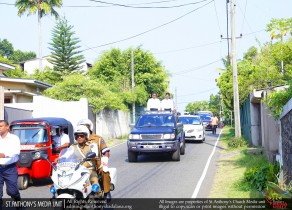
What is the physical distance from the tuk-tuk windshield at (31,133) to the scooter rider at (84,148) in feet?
17.0

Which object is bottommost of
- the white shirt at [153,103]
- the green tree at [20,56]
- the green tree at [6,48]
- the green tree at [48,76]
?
the white shirt at [153,103]

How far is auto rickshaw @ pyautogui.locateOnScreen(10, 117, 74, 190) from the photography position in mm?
12656

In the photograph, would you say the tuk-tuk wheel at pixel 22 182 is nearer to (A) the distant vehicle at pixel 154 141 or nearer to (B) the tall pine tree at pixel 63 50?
(A) the distant vehicle at pixel 154 141

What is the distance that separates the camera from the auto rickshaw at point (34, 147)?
12.7 metres

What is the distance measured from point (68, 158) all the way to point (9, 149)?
184 cm

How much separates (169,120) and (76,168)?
38.9 feet

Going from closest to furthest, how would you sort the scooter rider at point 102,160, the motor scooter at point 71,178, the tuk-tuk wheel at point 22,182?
the motor scooter at point 71,178, the scooter rider at point 102,160, the tuk-tuk wheel at point 22,182

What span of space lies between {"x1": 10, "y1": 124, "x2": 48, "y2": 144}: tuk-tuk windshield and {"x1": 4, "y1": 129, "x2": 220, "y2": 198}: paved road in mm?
1264

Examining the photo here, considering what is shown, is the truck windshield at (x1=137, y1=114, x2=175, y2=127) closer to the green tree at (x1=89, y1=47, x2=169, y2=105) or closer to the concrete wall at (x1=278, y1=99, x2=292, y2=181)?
the concrete wall at (x1=278, y1=99, x2=292, y2=181)

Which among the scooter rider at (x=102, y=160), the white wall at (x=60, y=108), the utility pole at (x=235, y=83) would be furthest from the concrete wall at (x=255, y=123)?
the scooter rider at (x=102, y=160)

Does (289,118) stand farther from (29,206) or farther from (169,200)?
(29,206)

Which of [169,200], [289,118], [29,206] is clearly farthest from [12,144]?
[289,118]

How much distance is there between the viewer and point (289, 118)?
381 inches

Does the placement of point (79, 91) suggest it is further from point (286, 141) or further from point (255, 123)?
point (286, 141)
